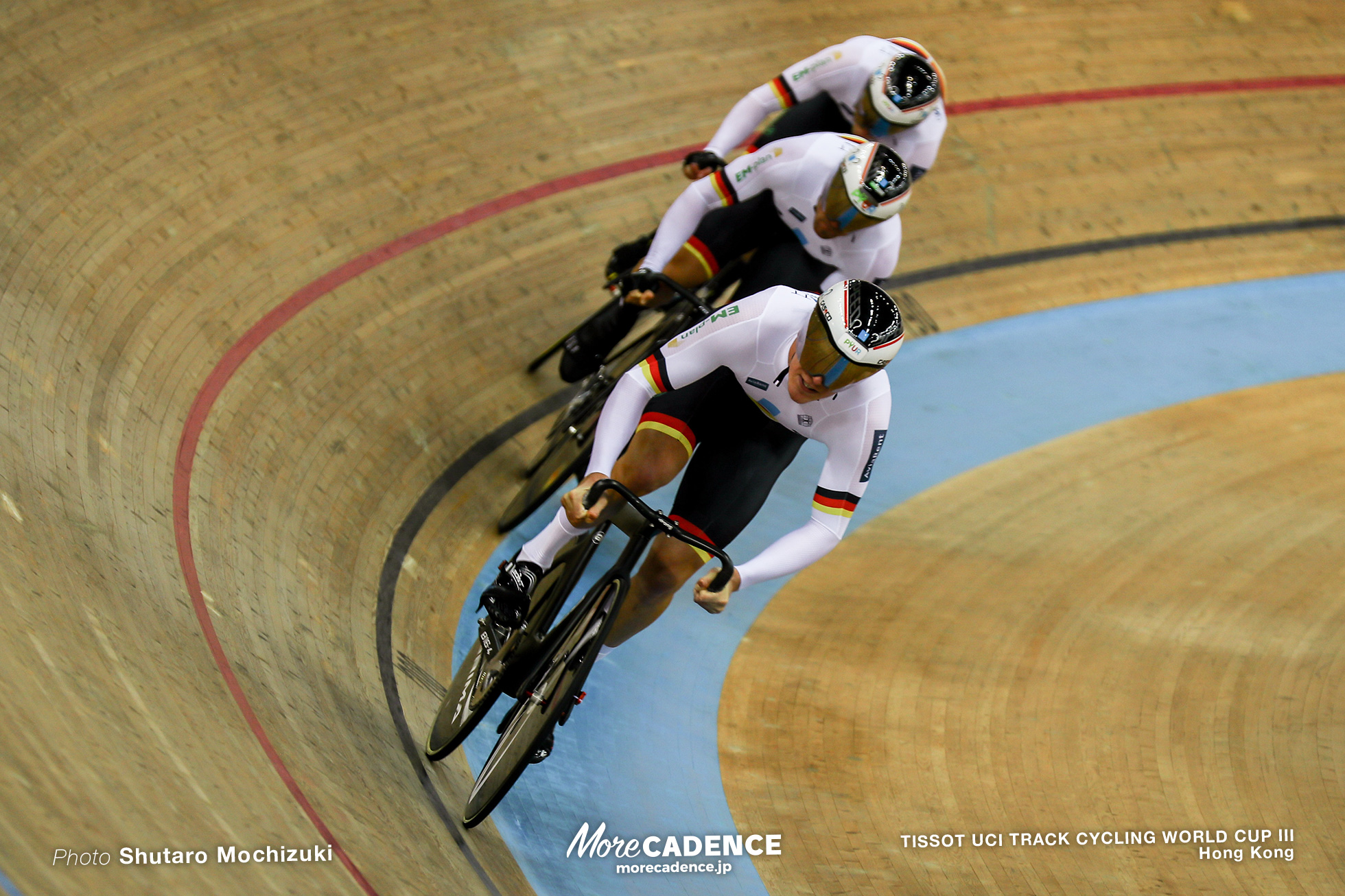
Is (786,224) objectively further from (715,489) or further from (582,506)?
(582,506)

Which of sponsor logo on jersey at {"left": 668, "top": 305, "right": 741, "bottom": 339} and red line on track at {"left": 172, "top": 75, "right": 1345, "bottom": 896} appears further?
sponsor logo on jersey at {"left": 668, "top": 305, "right": 741, "bottom": 339}

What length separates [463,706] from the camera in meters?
3.15

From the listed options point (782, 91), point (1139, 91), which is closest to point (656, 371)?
point (782, 91)

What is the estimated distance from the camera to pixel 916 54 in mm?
4254

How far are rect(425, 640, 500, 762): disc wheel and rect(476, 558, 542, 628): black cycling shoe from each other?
0.16m

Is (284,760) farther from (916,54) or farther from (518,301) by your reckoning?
(916,54)

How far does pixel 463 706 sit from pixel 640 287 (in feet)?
4.78

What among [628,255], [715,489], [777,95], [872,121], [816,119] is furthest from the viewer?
[816,119]

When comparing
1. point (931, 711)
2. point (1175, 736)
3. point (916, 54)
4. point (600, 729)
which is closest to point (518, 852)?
point (600, 729)

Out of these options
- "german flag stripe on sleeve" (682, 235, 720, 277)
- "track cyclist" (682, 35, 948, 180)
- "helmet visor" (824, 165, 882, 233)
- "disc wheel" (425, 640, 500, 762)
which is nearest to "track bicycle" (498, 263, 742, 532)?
"german flag stripe on sleeve" (682, 235, 720, 277)

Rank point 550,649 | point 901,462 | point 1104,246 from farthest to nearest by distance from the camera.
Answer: point 1104,246
point 901,462
point 550,649

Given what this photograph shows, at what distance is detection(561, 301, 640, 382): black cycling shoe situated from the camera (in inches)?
166

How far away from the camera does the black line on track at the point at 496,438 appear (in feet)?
10.6

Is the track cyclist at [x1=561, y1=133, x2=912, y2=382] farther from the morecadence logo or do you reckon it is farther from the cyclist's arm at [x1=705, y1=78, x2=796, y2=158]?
the morecadence logo
